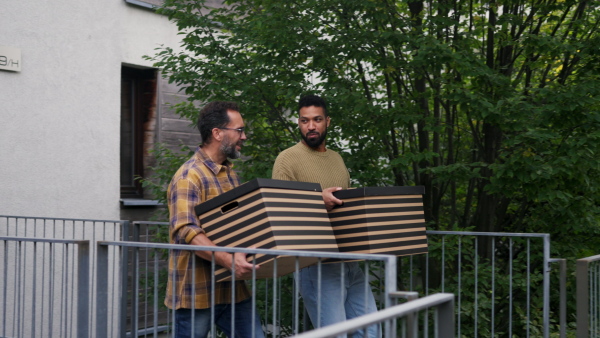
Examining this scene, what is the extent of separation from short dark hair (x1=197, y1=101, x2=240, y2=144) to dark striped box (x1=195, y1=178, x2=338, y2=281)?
56cm

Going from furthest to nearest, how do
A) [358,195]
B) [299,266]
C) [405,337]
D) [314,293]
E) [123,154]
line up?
[123,154], [314,293], [358,195], [299,266], [405,337]

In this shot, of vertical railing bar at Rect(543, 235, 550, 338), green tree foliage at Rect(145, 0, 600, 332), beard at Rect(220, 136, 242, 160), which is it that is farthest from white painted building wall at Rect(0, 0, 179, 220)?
vertical railing bar at Rect(543, 235, 550, 338)

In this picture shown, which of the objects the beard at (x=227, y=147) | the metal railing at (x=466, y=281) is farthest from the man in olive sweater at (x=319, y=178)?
the metal railing at (x=466, y=281)

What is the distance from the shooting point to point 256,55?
722 centimetres

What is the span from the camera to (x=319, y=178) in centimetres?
444

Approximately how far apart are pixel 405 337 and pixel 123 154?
721 cm

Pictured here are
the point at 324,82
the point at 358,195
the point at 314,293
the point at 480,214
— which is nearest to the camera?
the point at 358,195

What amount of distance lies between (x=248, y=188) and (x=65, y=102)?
18.2 feet

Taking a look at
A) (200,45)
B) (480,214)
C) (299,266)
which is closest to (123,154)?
(200,45)

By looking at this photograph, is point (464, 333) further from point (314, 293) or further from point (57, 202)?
point (57, 202)

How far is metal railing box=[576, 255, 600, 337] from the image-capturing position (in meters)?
4.85

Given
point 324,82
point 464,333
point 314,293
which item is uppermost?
point 324,82

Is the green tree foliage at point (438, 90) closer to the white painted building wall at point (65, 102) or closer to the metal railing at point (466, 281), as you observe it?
the metal railing at point (466, 281)

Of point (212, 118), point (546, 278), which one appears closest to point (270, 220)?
point (212, 118)
